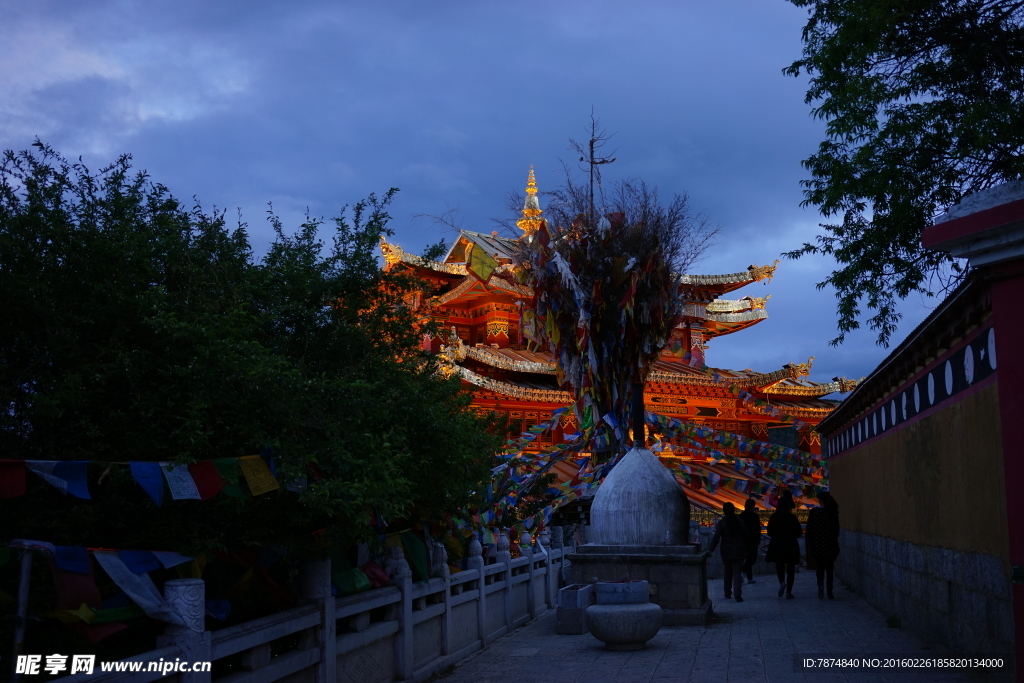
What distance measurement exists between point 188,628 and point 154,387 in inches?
74.9

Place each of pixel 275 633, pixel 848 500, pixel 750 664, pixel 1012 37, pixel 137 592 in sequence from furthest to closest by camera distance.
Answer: pixel 848 500
pixel 1012 37
pixel 750 664
pixel 275 633
pixel 137 592

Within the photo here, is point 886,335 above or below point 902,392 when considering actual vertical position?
above

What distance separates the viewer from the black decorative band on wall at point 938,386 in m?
7.93

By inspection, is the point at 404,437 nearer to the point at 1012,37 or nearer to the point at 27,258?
the point at 27,258

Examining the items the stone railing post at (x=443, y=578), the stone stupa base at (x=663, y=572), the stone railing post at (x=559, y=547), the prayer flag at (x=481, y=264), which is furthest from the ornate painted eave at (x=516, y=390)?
the stone railing post at (x=443, y=578)

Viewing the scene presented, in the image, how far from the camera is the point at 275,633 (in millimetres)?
6230

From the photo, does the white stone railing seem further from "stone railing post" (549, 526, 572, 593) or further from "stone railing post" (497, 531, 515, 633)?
"stone railing post" (549, 526, 572, 593)

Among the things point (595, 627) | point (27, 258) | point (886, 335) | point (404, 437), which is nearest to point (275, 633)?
point (404, 437)

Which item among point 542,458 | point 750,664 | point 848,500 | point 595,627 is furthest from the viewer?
point 542,458

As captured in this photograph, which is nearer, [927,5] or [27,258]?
[27,258]

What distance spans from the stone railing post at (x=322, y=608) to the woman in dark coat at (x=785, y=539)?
1022 centimetres

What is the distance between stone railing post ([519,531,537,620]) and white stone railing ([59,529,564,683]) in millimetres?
662

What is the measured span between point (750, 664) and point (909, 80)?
792 centimetres

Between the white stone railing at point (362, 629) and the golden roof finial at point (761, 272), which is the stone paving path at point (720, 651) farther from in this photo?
the golden roof finial at point (761, 272)
